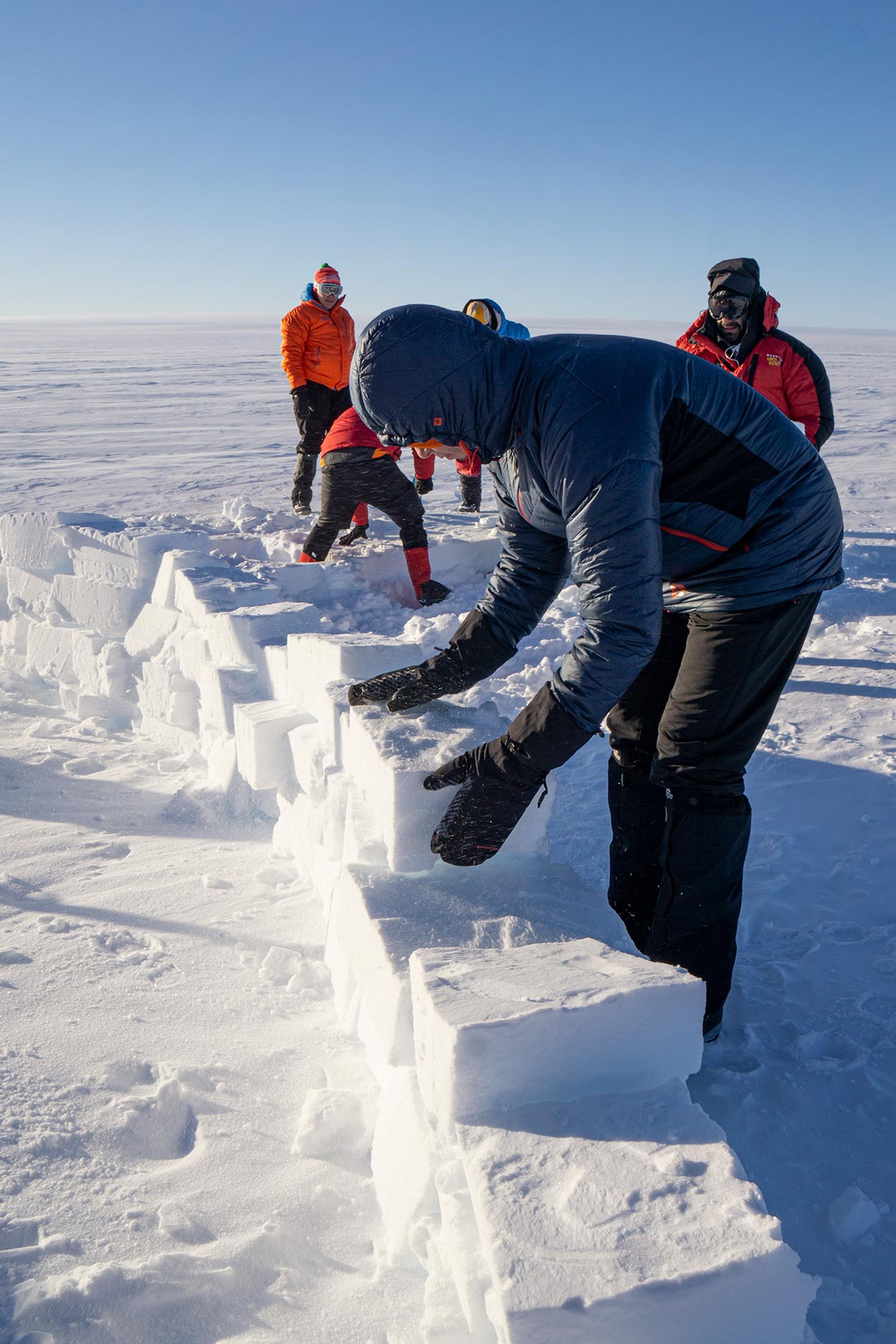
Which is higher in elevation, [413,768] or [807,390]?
[807,390]

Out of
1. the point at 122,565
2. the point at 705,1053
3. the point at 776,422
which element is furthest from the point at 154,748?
the point at 776,422

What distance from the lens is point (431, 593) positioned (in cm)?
532

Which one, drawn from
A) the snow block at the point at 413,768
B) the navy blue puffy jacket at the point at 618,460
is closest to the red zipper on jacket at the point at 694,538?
the navy blue puffy jacket at the point at 618,460

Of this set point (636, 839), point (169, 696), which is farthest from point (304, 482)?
point (636, 839)

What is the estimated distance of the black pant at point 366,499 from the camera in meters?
5.02

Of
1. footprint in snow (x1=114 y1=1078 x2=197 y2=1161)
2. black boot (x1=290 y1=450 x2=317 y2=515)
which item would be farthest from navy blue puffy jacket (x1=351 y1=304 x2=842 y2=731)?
black boot (x1=290 y1=450 x2=317 y2=515)

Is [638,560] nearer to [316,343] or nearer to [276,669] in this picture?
[276,669]

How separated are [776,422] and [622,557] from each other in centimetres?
49

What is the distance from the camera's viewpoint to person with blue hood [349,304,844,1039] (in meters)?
1.49

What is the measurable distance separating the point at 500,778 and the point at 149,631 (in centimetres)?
273

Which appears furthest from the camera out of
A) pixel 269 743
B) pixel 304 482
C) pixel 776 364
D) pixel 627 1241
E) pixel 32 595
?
pixel 304 482

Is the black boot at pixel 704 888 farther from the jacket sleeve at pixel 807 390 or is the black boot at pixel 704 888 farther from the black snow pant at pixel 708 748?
the jacket sleeve at pixel 807 390

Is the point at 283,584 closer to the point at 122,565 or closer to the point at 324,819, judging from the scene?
the point at 122,565

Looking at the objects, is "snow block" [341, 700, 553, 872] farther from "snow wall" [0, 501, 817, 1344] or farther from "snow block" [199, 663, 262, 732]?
"snow block" [199, 663, 262, 732]
